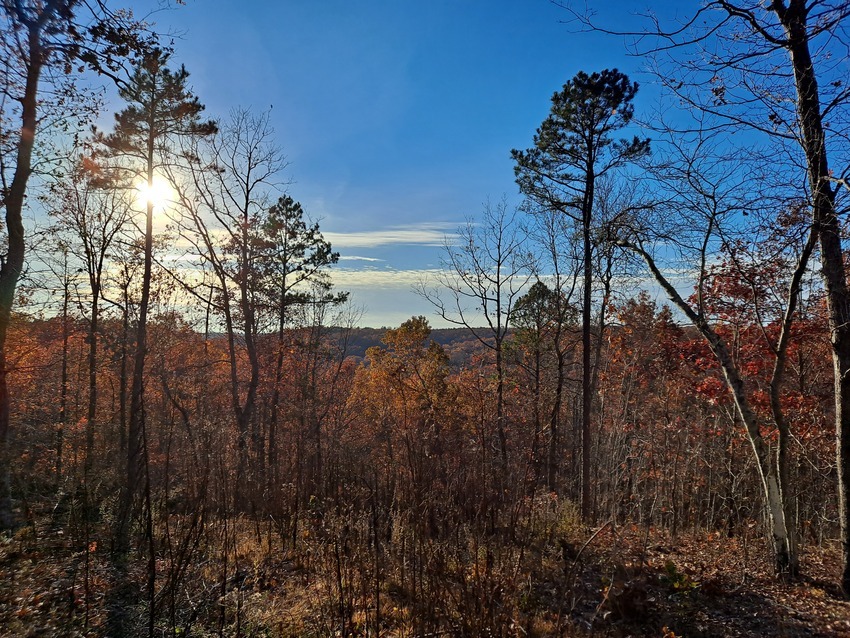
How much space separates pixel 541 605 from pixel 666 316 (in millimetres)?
11753

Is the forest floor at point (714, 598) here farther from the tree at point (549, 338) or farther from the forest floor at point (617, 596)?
the tree at point (549, 338)

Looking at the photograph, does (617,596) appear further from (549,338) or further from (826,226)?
(549,338)

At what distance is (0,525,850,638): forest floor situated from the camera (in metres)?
4.11

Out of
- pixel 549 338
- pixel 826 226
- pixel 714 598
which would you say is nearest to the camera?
pixel 826 226

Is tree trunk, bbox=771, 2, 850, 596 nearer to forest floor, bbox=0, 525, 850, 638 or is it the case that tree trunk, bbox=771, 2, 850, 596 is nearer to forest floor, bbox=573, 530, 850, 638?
forest floor, bbox=573, 530, 850, 638

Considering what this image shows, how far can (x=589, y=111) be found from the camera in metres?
10.2

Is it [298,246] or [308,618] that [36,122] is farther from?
Result: [298,246]

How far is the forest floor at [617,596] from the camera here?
162 inches

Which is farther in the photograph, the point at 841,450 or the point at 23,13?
the point at 841,450

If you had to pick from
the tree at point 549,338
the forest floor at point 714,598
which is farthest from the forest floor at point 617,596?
the tree at point 549,338

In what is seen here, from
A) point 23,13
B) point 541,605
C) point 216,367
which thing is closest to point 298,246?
point 216,367

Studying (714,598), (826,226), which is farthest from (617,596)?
(826,226)

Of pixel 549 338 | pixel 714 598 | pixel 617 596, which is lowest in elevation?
pixel 714 598

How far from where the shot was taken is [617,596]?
500 cm
